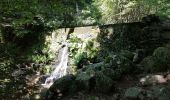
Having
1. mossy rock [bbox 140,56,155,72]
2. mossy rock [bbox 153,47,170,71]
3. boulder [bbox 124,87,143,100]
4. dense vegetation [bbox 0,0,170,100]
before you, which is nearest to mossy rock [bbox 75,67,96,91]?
dense vegetation [bbox 0,0,170,100]

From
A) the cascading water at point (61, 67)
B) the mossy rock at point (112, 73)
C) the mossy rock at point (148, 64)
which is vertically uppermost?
the mossy rock at point (148, 64)

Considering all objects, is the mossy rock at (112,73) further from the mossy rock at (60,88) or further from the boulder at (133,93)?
the boulder at (133,93)

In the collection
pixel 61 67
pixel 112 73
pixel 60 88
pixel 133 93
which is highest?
pixel 112 73

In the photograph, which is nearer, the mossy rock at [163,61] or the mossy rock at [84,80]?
the mossy rock at [84,80]

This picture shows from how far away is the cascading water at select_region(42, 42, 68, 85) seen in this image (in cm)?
1260

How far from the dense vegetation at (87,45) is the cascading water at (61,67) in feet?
1.10

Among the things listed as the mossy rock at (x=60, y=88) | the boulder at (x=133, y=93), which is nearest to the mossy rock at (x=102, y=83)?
the boulder at (x=133, y=93)

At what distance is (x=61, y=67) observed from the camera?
13.5m

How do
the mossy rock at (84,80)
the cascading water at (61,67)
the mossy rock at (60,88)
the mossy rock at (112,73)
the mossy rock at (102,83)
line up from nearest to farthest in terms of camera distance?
1. the mossy rock at (102,83)
2. the mossy rock at (84,80)
3. the mossy rock at (60,88)
4. the mossy rock at (112,73)
5. the cascading water at (61,67)

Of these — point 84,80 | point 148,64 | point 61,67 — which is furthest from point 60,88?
point 61,67

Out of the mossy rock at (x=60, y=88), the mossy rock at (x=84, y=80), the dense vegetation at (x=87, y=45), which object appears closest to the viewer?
the dense vegetation at (x=87, y=45)

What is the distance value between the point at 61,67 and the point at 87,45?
5.43ft

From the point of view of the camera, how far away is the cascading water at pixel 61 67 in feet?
41.3

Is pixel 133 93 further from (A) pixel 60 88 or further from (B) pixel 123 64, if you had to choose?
(A) pixel 60 88
